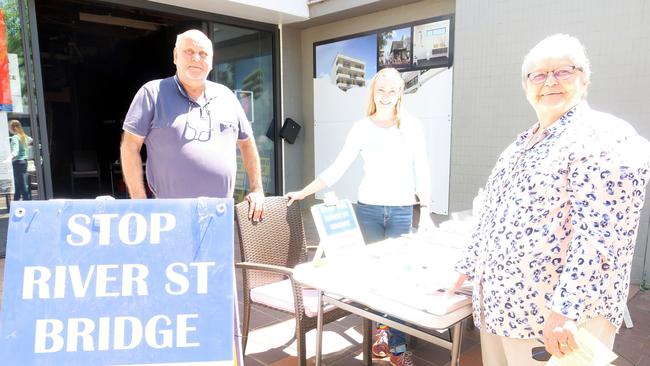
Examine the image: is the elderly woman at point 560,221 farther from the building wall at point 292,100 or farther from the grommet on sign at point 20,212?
the building wall at point 292,100

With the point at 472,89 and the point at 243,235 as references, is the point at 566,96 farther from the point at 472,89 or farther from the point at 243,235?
the point at 472,89

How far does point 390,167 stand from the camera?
Result: 2287 mm

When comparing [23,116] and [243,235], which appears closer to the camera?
[243,235]

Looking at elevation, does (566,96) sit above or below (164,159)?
above

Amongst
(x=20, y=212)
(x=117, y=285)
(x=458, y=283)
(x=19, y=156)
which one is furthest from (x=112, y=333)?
(x=19, y=156)

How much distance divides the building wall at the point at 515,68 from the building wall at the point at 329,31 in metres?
0.57

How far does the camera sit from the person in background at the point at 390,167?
7.40ft

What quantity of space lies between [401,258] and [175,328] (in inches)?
38.6

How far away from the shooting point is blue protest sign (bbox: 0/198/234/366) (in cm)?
126

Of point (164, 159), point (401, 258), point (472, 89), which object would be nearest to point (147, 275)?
point (164, 159)

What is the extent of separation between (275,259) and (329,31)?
4.09m

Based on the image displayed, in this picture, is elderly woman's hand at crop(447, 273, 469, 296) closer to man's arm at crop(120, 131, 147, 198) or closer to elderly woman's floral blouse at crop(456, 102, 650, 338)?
elderly woman's floral blouse at crop(456, 102, 650, 338)

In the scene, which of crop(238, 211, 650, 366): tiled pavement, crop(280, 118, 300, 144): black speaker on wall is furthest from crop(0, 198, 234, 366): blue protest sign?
crop(280, 118, 300, 144): black speaker on wall

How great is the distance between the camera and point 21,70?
159 inches
